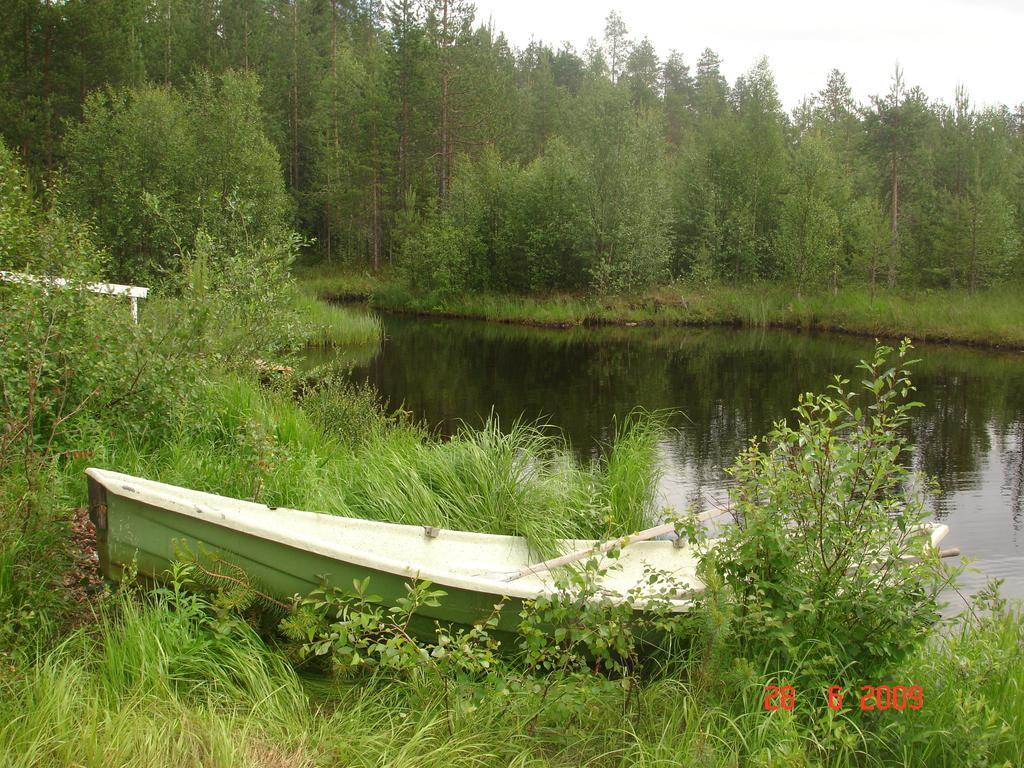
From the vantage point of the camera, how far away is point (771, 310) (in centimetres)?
3108

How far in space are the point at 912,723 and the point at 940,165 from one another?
122 feet

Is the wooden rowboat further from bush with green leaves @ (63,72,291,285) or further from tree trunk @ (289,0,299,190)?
tree trunk @ (289,0,299,190)

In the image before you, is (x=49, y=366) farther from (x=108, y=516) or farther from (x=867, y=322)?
(x=867, y=322)

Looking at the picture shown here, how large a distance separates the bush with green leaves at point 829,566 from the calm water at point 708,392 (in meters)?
3.04

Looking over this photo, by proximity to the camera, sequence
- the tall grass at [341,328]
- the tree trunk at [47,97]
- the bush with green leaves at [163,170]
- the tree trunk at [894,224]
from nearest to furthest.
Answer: the tall grass at [341,328] < the bush with green leaves at [163,170] < the tree trunk at [47,97] < the tree trunk at [894,224]

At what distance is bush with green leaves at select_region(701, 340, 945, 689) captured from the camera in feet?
11.9

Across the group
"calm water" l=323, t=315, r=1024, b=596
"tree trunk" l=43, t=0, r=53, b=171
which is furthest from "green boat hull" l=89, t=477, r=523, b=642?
"tree trunk" l=43, t=0, r=53, b=171

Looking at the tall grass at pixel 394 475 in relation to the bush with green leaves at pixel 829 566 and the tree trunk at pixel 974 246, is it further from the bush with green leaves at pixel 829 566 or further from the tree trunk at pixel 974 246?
the tree trunk at pixel 974 246

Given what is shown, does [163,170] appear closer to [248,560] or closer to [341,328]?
[341,328]

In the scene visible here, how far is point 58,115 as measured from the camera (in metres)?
28.7

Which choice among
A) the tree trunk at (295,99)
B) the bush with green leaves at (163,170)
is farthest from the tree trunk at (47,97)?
the tree trunk at (295,99)

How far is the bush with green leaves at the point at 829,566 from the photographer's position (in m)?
3.63

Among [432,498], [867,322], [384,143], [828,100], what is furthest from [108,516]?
[828,100]

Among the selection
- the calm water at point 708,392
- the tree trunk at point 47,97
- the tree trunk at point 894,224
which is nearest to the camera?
the calm water at point 708,392
